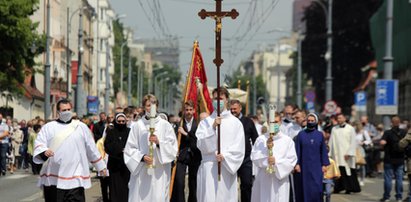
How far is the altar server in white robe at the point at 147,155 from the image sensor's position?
16.3 m

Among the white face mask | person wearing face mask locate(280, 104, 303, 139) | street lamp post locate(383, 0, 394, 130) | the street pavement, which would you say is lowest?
the street pavement

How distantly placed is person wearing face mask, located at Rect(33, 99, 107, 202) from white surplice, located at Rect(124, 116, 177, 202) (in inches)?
46.3

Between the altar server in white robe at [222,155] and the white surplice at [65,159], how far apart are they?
1.75 metres

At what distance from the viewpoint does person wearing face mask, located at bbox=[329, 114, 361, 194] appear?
26.9 metres

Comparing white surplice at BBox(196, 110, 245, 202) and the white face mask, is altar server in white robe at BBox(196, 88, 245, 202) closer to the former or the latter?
white surplice at BBox(196, 110, 245, 202)

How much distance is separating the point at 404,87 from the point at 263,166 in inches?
1768

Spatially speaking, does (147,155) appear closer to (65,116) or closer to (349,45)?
→ (65,116)

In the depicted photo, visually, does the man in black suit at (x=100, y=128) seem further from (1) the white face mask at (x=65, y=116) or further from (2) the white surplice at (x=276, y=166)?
(1) the white face mask at (x=65, y=116)

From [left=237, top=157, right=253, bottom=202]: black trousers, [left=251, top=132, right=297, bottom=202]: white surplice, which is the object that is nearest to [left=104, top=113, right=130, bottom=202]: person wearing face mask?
[left=237, top=157, right=253, bottom=202]: black trousers

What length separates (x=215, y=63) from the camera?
1661cm

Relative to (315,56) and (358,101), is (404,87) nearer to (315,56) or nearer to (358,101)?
(358,101)

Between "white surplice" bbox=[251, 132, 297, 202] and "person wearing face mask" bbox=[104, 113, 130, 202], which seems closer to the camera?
"white surplice" bbox=[251, 132, 297, 202]

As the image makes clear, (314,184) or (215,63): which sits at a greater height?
(215,63)

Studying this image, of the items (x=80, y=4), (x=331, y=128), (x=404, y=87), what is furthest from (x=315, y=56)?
(x=331, y=128)
